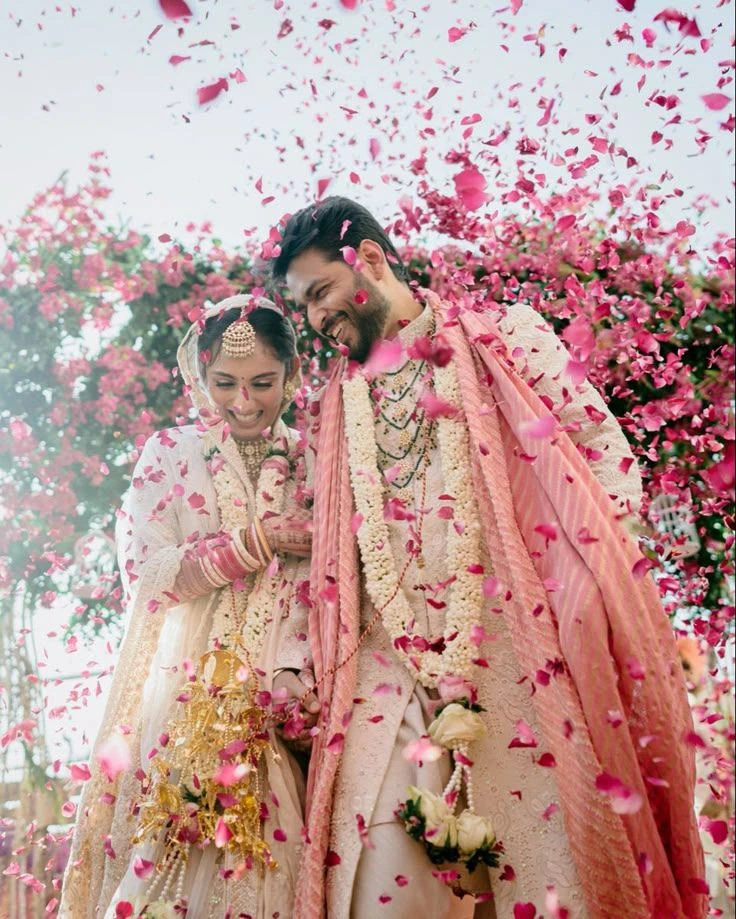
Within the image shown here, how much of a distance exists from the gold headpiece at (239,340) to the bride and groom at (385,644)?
0.01 m

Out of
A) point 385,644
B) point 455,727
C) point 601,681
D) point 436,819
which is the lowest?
point 436,819

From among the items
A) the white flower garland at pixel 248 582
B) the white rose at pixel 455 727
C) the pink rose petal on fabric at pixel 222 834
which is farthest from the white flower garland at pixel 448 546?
the pink rose petal on fabric at pixel 222 834

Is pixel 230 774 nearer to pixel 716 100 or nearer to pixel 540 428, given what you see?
pixel 540 428

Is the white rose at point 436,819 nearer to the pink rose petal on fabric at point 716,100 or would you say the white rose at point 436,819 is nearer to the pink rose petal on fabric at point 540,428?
the pink rose petal on fabric at point 540,428

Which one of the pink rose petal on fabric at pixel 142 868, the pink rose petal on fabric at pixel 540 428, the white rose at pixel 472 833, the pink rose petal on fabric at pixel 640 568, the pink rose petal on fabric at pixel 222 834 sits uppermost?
the pink rose petal on fabric at pixel 540 428

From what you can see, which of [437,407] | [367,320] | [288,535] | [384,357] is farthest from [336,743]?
[367,320]

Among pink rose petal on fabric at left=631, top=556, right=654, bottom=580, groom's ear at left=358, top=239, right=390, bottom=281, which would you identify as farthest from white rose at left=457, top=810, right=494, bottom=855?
groom's ear at left=358, top=239, right=390, bottom=281

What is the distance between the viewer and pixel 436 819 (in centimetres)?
241

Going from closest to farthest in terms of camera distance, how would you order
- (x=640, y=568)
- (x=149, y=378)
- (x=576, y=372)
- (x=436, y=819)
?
(x=436, y=819) < (x=640, y=568) < (x=576, y=372) < (x=149, y=378)

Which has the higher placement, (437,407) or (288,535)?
(437,407)

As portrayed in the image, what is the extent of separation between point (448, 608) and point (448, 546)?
0.20m

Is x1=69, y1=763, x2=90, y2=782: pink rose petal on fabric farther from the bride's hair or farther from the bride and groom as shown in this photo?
the bride's hair

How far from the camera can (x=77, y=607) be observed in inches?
232

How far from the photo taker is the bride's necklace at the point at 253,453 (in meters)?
3.48
